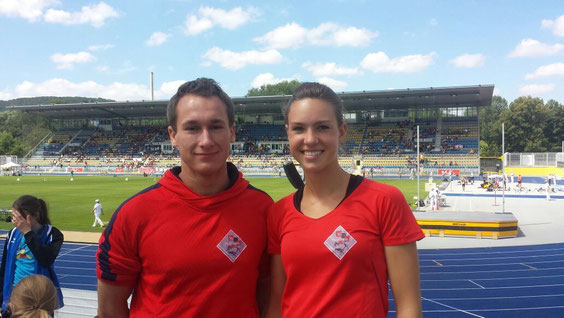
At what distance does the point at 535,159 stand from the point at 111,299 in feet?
173

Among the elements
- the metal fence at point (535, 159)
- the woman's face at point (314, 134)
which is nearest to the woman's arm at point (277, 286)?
the woman's face at point (314, 134)

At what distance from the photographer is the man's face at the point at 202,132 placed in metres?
2.12

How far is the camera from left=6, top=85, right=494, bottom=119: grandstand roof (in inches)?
1804

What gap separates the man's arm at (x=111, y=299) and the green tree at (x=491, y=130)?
239 feet

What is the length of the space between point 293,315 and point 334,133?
96cm

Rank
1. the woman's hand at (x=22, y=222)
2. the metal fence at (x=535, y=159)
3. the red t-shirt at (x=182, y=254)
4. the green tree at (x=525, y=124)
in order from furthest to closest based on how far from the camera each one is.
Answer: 1. the green tree at (x=525, y=124)
2. the metal fence at (x=535, y=159)
3. the woman's hand at (x=22, y=222)
4. the red t-shirt at (x=182, y=254)

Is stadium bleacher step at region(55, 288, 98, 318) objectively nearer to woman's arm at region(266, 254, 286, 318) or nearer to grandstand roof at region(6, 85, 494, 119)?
woman's arm at region(266, 254, 286, 318)

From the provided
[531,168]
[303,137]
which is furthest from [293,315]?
[531,168]

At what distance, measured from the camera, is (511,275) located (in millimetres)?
9414

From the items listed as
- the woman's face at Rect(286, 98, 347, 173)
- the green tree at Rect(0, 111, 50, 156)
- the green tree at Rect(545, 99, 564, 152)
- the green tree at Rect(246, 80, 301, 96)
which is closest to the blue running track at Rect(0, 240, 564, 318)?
the woman's face at Rect(286, 98, 347, 173)

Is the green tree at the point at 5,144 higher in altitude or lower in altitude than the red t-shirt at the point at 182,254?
higher

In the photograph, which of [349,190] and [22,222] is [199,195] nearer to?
[349,190]

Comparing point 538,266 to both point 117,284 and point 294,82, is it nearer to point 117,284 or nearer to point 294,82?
point 117,284

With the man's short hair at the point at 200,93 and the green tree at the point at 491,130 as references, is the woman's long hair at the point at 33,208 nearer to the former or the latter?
the man's short hair at the point at 200,93
